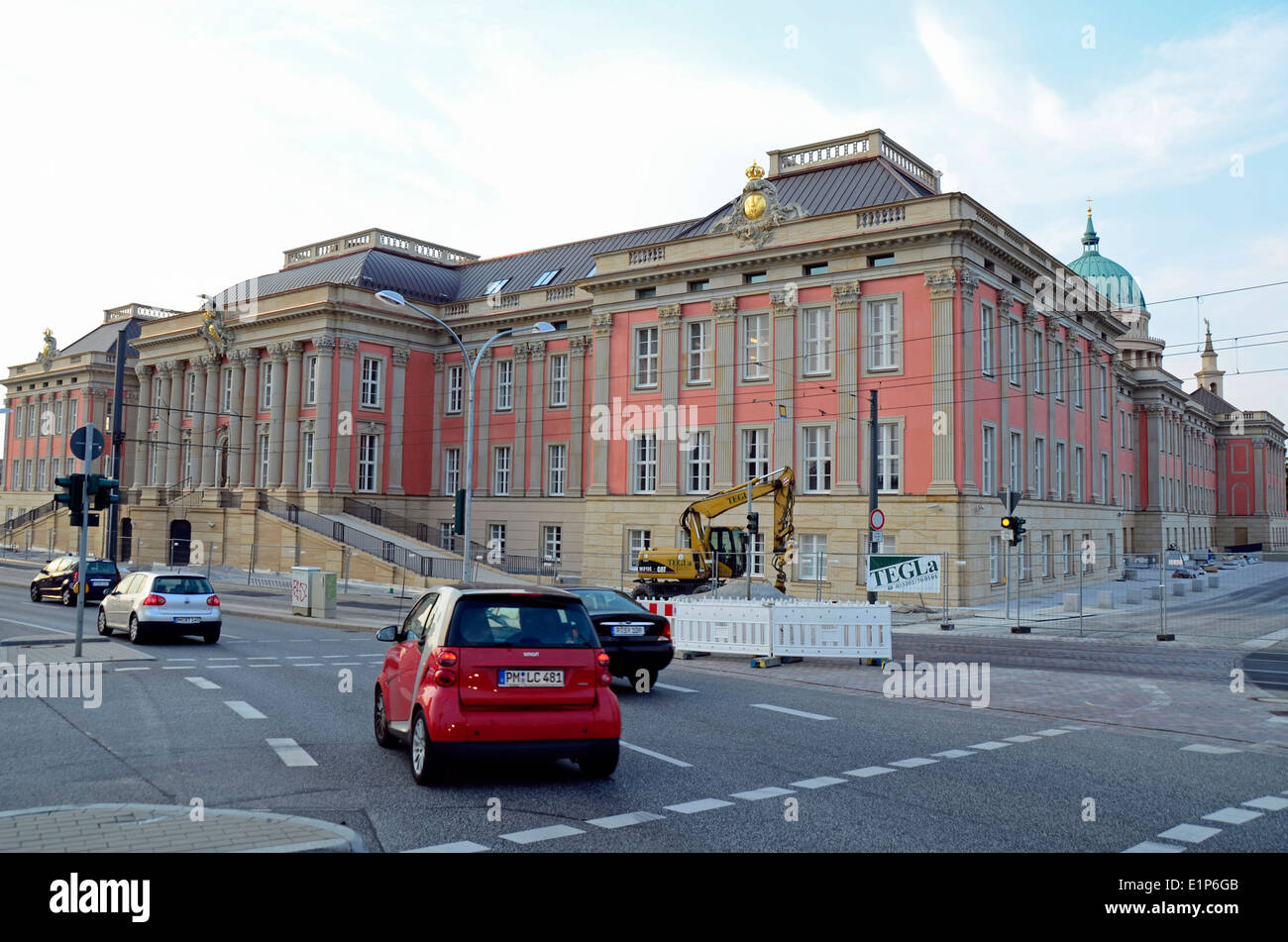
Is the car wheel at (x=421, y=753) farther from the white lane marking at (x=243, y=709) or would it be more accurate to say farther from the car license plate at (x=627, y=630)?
the car license plate at (x=627, y=630)

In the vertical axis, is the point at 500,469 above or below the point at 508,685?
above

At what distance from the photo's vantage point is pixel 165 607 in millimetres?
19688

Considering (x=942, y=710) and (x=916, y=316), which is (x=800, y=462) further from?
(x=942, y=710)

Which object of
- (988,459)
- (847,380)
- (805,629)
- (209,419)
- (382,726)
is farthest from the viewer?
(209,419)

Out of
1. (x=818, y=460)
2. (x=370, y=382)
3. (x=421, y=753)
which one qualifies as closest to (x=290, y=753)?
(x=421, y=753)

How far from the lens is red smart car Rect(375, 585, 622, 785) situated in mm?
7801

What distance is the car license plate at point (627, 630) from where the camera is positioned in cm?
1398

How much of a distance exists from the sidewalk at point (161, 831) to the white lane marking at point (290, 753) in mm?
2112

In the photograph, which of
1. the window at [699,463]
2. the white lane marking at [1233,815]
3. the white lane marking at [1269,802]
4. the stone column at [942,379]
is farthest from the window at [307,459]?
the white lane marking at [1233,815]

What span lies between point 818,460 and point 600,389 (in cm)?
1123

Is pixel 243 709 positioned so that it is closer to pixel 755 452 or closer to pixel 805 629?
pixel 805 629

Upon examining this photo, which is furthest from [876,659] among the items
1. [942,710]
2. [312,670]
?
[312,670]

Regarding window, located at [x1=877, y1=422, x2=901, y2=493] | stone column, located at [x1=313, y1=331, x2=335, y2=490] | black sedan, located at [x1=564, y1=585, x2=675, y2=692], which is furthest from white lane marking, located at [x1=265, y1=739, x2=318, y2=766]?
stone column, located at [x1=313, y1=331, x2=335, y2=490]
